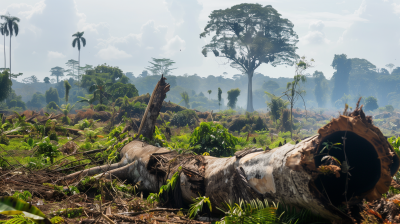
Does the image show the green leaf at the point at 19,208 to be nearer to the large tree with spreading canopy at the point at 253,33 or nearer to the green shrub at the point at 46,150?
the green shrub at the point at 46,150

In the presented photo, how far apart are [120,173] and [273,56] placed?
46.1 m

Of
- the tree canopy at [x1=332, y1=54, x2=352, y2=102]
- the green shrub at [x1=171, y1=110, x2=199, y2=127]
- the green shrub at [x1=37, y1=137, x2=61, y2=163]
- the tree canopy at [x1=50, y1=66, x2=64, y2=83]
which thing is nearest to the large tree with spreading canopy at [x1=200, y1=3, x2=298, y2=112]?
the green shrub at [x1=171, y1=110, x2=199, y2=127]

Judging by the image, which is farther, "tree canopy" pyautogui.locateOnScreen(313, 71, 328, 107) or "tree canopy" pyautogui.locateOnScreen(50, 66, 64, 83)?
"tree canopy" pyautogui.locateOnScreen(50, 66, 64, 83)

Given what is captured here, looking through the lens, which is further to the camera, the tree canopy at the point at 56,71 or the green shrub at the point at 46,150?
the tree canopy at the point at 56,71

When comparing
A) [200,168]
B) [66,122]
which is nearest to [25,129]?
[66,122]

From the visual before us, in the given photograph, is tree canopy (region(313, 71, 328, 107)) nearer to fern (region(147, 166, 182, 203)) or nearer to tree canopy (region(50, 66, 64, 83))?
fern (region(147, 166, 182, 203))

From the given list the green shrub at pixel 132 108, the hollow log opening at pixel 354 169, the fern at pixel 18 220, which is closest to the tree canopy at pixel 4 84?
the green shrub at pixel 132 108

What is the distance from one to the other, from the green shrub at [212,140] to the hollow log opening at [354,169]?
4491 millimetres

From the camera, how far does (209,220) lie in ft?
10.6

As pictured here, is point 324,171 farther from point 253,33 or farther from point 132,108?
point 253,33

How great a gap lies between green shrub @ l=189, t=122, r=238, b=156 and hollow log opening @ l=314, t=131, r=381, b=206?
4491 millimetres

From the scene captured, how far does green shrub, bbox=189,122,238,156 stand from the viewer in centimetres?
702

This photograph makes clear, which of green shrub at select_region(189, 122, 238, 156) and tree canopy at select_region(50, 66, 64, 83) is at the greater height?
tree canopy at select_region(50, 66, 64, 83)

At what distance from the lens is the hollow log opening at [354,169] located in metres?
2.37
